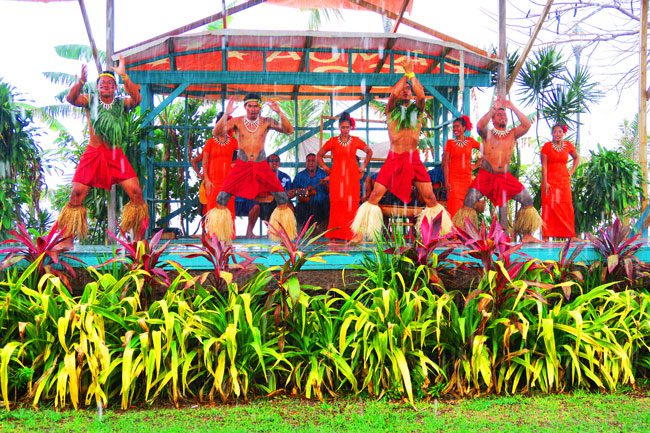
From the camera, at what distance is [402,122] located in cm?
673

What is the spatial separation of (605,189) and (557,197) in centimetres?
125

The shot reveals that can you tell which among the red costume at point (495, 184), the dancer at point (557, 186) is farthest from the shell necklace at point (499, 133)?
the dancer at point (557, 186)

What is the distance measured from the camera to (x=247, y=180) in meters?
6.95

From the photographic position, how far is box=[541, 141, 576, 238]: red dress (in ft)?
28.3

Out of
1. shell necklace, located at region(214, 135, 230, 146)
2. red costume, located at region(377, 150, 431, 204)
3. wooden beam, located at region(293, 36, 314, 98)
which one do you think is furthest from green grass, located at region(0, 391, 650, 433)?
wooden beam, located at region(293, 36, 314, 98)

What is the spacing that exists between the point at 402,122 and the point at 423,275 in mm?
2001

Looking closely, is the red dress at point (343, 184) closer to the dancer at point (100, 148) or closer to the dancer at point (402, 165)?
the dancer at point (402, 165)

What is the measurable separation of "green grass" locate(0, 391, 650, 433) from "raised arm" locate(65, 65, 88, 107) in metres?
3.04

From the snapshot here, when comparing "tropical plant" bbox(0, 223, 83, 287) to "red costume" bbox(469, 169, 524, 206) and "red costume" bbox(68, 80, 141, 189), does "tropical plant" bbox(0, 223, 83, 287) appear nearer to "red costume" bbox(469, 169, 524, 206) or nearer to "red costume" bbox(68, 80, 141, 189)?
"red costume" bbox(68, 80, 141, 189)

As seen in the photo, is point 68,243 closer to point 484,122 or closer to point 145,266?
point 145,266

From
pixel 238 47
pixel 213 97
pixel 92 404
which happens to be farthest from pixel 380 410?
pixel 213 97

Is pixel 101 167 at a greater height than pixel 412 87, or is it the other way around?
pixel 412 87

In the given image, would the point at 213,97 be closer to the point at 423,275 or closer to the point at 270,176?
the point at 270,176

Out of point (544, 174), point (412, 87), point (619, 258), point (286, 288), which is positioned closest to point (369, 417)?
point (286, 288)
